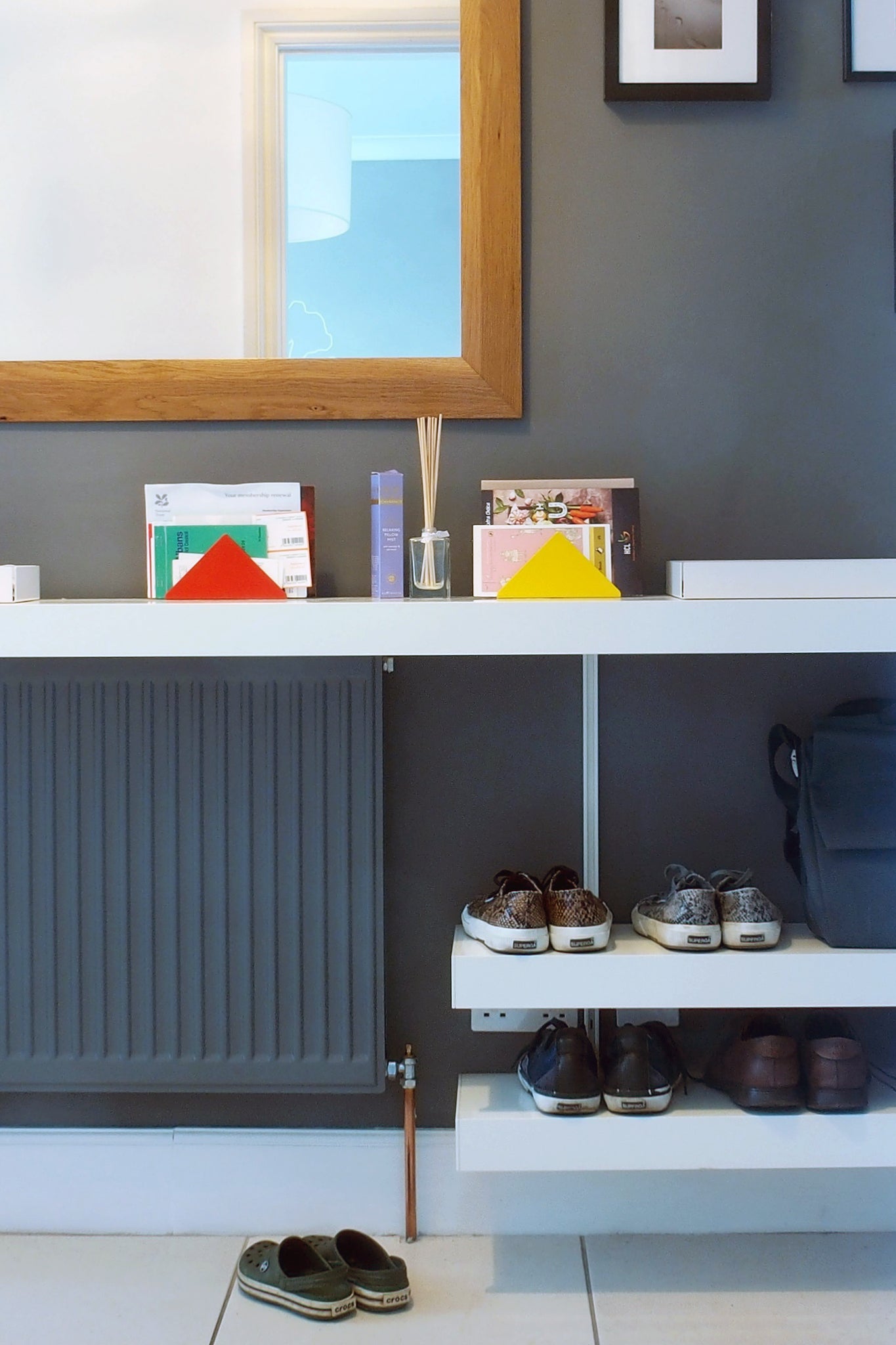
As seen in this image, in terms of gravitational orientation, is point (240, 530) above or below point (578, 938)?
above

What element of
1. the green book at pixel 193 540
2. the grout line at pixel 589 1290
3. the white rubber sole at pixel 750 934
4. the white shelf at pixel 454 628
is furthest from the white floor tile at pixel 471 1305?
the green book at pixel 193 540

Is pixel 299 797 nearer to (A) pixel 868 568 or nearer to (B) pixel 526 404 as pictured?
(B) pixel 526 404

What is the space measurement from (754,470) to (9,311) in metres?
1.09

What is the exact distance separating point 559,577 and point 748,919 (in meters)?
0.49

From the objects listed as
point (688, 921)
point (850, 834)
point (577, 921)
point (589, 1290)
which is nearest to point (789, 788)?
point (850, 834)

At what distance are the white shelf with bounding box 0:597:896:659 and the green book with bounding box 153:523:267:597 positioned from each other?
0.63 ft

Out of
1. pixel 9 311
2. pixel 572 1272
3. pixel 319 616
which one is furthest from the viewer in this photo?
pixel 9 311

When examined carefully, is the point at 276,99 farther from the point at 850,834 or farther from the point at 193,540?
the point at 850,834

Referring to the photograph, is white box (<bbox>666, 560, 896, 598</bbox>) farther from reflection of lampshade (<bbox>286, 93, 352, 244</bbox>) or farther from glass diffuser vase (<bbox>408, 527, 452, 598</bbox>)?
reflection of lampshade (<bbox>286, 93, 352, 244</bbox>)

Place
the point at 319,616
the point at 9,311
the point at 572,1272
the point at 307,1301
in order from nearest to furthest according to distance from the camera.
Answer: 1. the point at 319,616
2. the point at 307,1301
3. the point at 572,1272
4. the point at 9,311

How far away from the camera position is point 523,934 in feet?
4.47

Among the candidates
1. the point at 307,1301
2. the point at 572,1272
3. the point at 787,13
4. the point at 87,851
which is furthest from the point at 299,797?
the point at 787,13

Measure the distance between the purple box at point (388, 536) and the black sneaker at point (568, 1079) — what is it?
614mm

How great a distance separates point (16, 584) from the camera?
1402 mm
